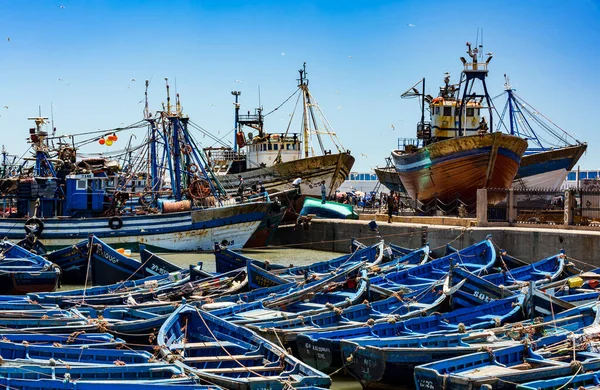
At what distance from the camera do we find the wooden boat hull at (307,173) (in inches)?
1797

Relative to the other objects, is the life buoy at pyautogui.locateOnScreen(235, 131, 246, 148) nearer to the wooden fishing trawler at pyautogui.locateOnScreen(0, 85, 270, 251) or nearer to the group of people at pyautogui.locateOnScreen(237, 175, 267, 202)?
the group of people at pyautogui.locateOnScreen(237, 175, 267, 202)

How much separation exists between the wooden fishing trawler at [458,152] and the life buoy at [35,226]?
17102mm

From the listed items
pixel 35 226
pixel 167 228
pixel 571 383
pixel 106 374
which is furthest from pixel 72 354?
pixel 167 228

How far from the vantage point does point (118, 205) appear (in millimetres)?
36750

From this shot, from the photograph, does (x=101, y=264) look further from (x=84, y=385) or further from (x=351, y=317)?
(x=84, y=385)

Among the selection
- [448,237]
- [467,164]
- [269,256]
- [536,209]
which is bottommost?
[269,256]

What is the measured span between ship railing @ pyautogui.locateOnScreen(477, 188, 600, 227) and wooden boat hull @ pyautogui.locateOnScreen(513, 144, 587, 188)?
1479 centimetres

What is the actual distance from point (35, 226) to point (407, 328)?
69.3ft

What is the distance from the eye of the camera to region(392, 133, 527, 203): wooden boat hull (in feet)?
123

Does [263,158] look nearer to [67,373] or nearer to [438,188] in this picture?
[438,188]

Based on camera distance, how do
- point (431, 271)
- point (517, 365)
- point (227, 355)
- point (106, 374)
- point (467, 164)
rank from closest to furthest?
point (106, 374)
point (517, 365)
point (227, 355)
point (431, 271)
point (467, 164)

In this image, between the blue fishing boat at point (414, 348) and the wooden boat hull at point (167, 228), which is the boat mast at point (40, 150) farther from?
the blue fishing boat at point (414, 348)

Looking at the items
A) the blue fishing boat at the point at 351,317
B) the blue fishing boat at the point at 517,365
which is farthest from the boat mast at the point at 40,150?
the blue fishing boat at the point at 517,365

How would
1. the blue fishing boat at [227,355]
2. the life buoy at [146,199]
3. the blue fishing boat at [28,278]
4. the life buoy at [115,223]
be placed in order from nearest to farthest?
1. the blue fishing boat at [227,355]
2. the blue fishing boat at [28,278]
3. the life buoy at [115,223]
4. the life buoy at [146,199]
